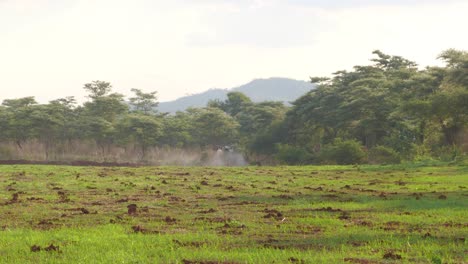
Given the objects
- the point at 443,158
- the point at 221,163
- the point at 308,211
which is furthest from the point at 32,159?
the point at 308,211

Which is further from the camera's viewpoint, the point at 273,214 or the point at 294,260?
the point at 273,214

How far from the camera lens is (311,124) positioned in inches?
2852

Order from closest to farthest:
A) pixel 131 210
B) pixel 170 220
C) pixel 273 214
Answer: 1. pixel 170 220
2. pixel 273 214
3. pixel 131 210

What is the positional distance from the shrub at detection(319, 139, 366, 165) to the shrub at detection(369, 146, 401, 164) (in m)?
1.11

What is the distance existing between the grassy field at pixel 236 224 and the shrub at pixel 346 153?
2874cm

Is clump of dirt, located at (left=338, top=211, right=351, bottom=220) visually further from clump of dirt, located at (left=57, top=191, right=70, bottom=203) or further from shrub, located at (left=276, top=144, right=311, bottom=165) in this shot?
shrub, located at (left=276, top=144, right=311, bottom=165)

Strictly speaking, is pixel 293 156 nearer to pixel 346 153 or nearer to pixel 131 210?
pixel 346 153

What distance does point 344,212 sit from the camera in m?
16.6

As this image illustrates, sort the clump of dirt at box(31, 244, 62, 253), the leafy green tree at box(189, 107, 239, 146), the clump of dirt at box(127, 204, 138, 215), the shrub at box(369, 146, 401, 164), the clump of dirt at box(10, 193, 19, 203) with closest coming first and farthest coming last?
the clump of dirt at box(31, 244, 62, 253) < the clump of dirt at box(127, 204, 138, 215) < the clump of dirt at box(10, 193, 19, 203) < the shrub at box(369, 146, 401, 164) < the leafy green tree at box(189, 107, 239, 146)

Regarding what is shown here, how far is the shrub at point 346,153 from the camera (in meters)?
54.9

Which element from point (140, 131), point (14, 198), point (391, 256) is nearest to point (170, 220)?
point (391, 256)

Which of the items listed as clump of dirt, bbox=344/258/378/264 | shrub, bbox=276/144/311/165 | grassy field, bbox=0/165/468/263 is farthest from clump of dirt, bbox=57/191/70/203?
shrub, bbox=276/144/311/165

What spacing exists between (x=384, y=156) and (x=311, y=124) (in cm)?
2000

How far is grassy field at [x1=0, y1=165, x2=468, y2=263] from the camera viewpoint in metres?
10.7
